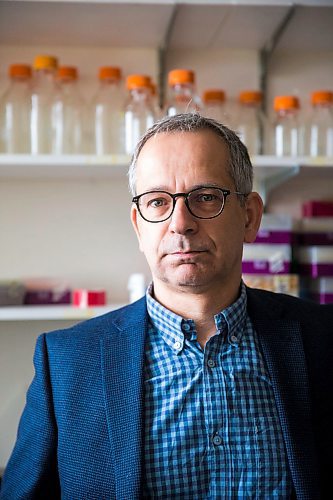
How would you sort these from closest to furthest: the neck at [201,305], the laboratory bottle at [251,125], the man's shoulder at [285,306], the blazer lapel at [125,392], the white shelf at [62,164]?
1. the blazer lapel at [125,392]
2. the neck at [201,305]
3. the man's shoulder at [285,306]
4. the white shelf at [62,164]
5. the laboratory bottle at [251,125]

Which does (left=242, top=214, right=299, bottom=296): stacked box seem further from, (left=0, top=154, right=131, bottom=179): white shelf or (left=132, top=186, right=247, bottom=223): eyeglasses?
(left=132, top=186, right=247, bottom=223): eyeglasses

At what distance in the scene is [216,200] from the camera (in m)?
1.18

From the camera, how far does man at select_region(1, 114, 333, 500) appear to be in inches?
44.4

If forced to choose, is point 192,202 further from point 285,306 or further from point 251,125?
point 251,125

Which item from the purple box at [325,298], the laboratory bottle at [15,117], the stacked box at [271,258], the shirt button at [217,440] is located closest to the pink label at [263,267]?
the stacked box at [271,258]

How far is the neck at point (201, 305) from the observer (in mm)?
1213

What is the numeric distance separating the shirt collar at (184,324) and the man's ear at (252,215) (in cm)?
12

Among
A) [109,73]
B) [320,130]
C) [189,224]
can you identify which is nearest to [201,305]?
[189,224]

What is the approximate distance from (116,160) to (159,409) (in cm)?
79

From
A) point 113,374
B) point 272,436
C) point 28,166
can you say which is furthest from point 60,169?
point 272,436

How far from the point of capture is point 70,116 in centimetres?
197

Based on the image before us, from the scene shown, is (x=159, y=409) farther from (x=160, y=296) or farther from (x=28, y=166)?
(x=28, y=166)

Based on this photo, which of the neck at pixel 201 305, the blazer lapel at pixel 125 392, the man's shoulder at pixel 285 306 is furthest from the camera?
the man's shoulder at pixel 285 306

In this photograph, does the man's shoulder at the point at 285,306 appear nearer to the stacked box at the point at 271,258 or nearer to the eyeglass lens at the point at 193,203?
the eyeglass lens at the point at 193,203
